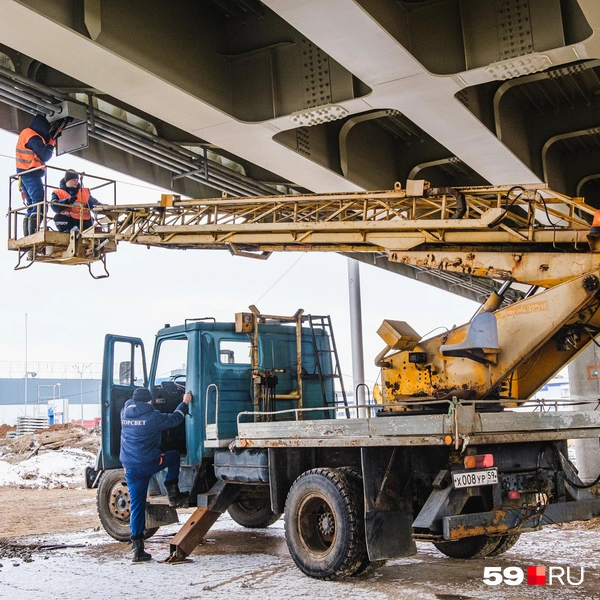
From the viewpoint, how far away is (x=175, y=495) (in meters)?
9.35

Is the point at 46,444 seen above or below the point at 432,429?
below

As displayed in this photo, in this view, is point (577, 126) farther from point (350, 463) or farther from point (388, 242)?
point (350, 463)

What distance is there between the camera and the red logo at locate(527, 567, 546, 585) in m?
7.20

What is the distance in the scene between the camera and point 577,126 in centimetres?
1209

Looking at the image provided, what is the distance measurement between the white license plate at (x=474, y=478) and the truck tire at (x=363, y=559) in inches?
43.4

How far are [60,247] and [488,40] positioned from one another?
5.97 meters

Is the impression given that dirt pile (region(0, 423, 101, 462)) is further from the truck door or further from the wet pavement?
the wet pavement

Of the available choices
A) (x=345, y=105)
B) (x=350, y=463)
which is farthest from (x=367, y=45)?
(x=350, y=463)

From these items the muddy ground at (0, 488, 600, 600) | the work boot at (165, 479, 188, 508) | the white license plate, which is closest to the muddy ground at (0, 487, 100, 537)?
the muddy ground at (0, 488, 600, 600)

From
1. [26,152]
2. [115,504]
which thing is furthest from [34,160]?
[115,504]

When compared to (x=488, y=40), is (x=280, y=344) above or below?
below

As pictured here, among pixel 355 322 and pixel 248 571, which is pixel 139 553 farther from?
pixel 355 322

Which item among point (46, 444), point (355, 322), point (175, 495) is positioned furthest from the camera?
point (46, 444)

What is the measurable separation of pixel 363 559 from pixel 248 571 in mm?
1374
